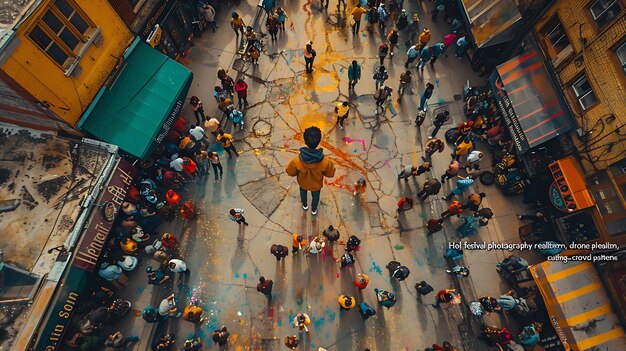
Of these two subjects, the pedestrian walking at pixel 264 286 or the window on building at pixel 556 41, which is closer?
the pedestrian walking at pixel 264 286

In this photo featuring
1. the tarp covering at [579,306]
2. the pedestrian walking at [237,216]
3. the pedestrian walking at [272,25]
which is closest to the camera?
the tarp covering at [579,306]

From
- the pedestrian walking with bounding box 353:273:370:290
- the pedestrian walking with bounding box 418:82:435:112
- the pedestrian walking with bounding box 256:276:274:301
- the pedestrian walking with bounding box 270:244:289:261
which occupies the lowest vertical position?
the pedestrian walking with bounding box 256:276:274:301

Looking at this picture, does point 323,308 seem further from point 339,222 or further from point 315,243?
point 339,222

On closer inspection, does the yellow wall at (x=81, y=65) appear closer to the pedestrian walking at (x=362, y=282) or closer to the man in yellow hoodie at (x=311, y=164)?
the man in yellow hoodie at (x=311, y=164)

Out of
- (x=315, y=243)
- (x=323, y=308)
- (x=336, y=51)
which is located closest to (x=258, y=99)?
(x=336, y=51)

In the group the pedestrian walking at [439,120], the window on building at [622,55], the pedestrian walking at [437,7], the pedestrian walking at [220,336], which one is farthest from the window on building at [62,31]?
the window on building at [622,55]

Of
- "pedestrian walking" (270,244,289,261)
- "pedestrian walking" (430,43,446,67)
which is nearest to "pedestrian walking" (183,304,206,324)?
"pedestrian walking" (270,244,289,261)

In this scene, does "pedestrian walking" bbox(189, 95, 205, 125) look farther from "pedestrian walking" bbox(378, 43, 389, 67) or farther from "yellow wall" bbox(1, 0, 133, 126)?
"pedestrian walking" bbox(378, 43, 389, 67)
